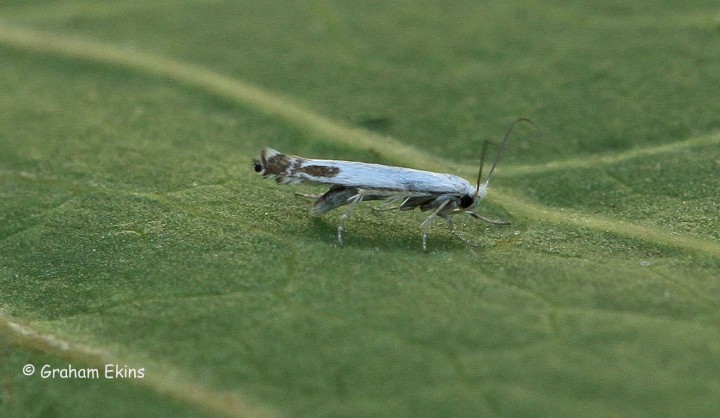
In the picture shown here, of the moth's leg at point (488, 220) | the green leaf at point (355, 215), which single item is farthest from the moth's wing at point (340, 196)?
the moth's leg at point (488, 220)

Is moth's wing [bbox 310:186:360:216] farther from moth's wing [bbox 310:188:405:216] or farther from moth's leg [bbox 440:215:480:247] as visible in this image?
moth's leg [bbox 440:215:480:247]

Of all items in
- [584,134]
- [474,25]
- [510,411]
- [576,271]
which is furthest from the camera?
[474,25]

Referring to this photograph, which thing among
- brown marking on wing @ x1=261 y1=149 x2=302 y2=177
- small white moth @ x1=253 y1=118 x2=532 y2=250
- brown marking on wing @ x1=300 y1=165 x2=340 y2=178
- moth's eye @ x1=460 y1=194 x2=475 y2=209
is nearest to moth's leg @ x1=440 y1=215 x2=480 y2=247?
small white moth @ x1=253 y1=118 x2=532 y2=250

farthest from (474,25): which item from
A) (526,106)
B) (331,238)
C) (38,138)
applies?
(38,138)

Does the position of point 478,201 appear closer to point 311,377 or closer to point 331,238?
point 331,238

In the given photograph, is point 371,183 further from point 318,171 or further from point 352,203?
point 318,171

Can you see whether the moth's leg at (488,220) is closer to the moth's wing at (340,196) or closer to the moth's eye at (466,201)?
the moth's eye at (466,201)

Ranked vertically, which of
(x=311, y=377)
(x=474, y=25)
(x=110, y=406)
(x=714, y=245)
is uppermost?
(x=474, y=25)
